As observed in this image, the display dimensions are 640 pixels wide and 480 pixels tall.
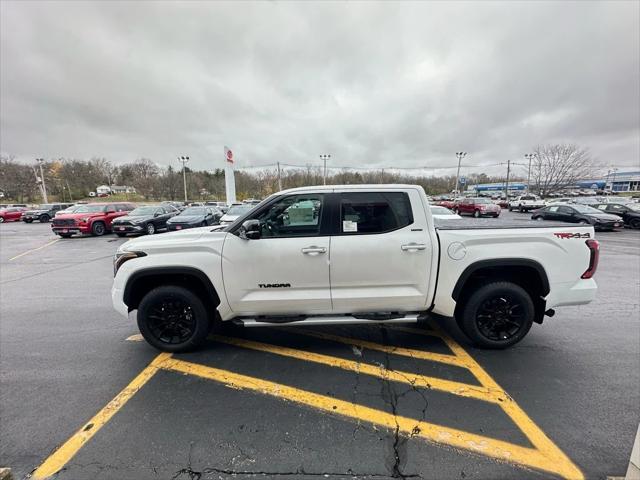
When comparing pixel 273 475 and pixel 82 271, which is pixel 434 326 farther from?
pixel 82 271

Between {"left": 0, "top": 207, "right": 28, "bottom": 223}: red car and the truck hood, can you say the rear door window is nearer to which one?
the truck hood

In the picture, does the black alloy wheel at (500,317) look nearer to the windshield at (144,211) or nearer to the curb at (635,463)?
the curb at (635,463)

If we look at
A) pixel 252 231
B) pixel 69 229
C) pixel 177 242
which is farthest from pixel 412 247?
pixel 69 229

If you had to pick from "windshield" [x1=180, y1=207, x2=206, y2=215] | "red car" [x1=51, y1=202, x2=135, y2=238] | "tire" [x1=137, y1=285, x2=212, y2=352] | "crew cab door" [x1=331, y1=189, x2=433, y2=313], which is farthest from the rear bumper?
"crew cab door" [x1=331, y1=189, x2=433, y2=313]

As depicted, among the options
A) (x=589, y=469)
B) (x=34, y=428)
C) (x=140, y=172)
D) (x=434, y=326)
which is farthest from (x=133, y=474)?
(x=140, y=172)

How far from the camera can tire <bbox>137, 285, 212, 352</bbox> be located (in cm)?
326

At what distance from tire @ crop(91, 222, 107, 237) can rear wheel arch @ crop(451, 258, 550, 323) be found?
59.9 feet

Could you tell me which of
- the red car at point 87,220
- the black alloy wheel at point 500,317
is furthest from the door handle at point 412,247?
the red car at point 87,220

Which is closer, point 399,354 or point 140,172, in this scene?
point 399,354

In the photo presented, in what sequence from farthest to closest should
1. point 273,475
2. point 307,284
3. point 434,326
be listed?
1. point 434,326
2. point 307,284
3. point 273,475

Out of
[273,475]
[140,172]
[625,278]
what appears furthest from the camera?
[140,172]

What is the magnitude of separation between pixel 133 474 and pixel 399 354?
8.65ft

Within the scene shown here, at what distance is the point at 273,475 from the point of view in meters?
1.91

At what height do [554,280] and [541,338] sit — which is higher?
[554,280]
